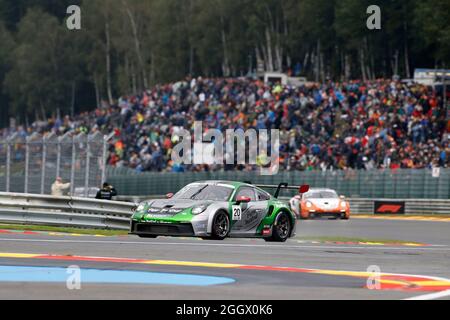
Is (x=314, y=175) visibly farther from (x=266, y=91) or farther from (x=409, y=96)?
(x=266, y=91)

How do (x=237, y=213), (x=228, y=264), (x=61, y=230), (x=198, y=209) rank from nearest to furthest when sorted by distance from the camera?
1. (x=228, y=264)
2. (x=198, y=209)
3. (x=237, y=213)
4. (x=61, y=230)

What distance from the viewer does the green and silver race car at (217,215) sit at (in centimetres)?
2075

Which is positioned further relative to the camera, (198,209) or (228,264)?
(198,209)

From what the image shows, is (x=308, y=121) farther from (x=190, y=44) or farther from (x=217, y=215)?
(x=190, y=44)

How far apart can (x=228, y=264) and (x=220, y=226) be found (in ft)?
18.7

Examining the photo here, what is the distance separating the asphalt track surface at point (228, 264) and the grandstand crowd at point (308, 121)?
58.1ft

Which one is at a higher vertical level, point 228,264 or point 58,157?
point 58,157

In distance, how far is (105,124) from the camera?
59.9 meters

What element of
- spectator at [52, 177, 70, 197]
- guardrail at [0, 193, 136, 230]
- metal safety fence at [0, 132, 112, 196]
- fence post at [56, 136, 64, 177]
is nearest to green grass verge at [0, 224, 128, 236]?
guardrail at [0, 193, 136, 230]

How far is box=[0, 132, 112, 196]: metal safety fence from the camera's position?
34.7 meters

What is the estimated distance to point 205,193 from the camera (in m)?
21.8

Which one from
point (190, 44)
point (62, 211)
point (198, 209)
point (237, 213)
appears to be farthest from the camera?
point (190, 44)

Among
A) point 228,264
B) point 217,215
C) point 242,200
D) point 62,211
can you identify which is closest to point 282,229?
point 242,200

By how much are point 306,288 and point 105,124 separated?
47.9 m
